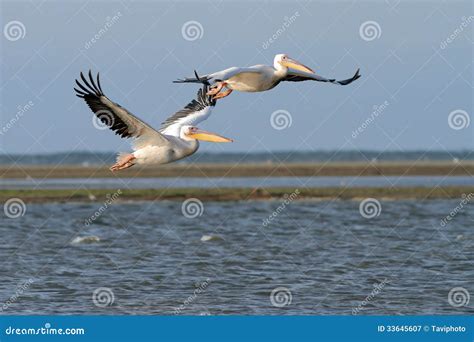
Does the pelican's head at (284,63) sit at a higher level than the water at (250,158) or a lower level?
lower

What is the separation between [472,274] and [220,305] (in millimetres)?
6014

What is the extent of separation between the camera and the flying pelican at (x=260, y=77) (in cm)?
1309

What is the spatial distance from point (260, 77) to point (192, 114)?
180cm

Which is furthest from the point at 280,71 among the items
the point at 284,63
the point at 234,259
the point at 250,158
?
the point at 250,158

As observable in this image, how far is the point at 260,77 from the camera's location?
45.0 ft

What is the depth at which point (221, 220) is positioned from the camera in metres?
31.4

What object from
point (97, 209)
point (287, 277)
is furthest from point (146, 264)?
point (97, 209)

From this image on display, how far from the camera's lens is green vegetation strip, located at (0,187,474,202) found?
3722 cm

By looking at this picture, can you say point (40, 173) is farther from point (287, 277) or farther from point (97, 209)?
point (287, 277)

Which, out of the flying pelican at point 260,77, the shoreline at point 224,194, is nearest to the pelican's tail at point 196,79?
the flying pelican at point 260,77

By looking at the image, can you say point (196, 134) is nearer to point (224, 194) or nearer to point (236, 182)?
point (224, 194)

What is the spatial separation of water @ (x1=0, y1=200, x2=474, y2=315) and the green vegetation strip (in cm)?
177

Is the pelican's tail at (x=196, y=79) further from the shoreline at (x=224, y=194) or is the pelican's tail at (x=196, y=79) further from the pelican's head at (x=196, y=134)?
the shoreline at (x=224, y=194)

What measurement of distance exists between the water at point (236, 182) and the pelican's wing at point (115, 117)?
29.4 metres
